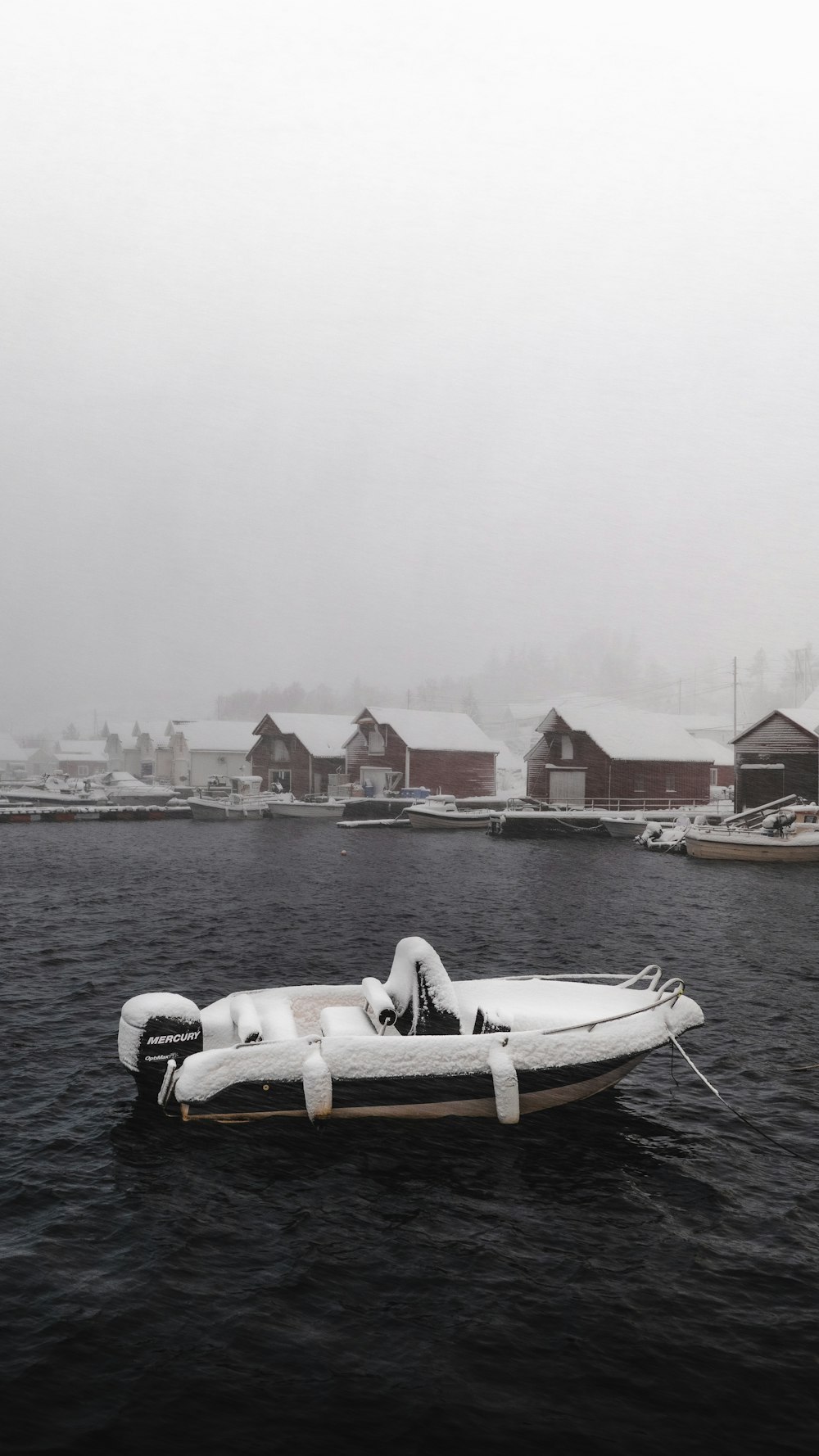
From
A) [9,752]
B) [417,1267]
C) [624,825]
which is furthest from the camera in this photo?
[9,752]

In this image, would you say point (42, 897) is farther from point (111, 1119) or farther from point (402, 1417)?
point (402, 1417)

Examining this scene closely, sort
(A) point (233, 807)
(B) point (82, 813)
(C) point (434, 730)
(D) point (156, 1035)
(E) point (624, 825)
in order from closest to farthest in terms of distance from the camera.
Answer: (D) point (156, 1035) → (E) point (624, 825) → (A) point (233, 807) → (B) point (82, 813) → (C) point (434, 730)

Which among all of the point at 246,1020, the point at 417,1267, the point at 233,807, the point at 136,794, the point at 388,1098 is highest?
the point at 136,794

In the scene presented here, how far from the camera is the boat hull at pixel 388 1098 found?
458 inches

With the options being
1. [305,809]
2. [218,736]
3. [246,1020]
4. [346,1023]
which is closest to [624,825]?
[305,809]

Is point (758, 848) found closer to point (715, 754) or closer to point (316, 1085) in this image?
point (715, 754)

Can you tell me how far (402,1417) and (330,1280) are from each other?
1877 mm

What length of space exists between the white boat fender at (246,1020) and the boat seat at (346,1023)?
34.7 inches

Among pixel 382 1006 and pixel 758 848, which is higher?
pixel 382 1006

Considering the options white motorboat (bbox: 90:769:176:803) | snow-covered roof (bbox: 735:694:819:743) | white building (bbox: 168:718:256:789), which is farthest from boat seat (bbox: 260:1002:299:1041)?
white building (bbox: 168:718:256:789)

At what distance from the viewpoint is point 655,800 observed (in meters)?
72.4

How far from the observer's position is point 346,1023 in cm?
1301

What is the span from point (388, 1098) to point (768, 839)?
40126 millimetres

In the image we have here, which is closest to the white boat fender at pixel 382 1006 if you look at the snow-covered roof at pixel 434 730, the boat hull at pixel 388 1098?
the boat hull at pixel 388 1098
